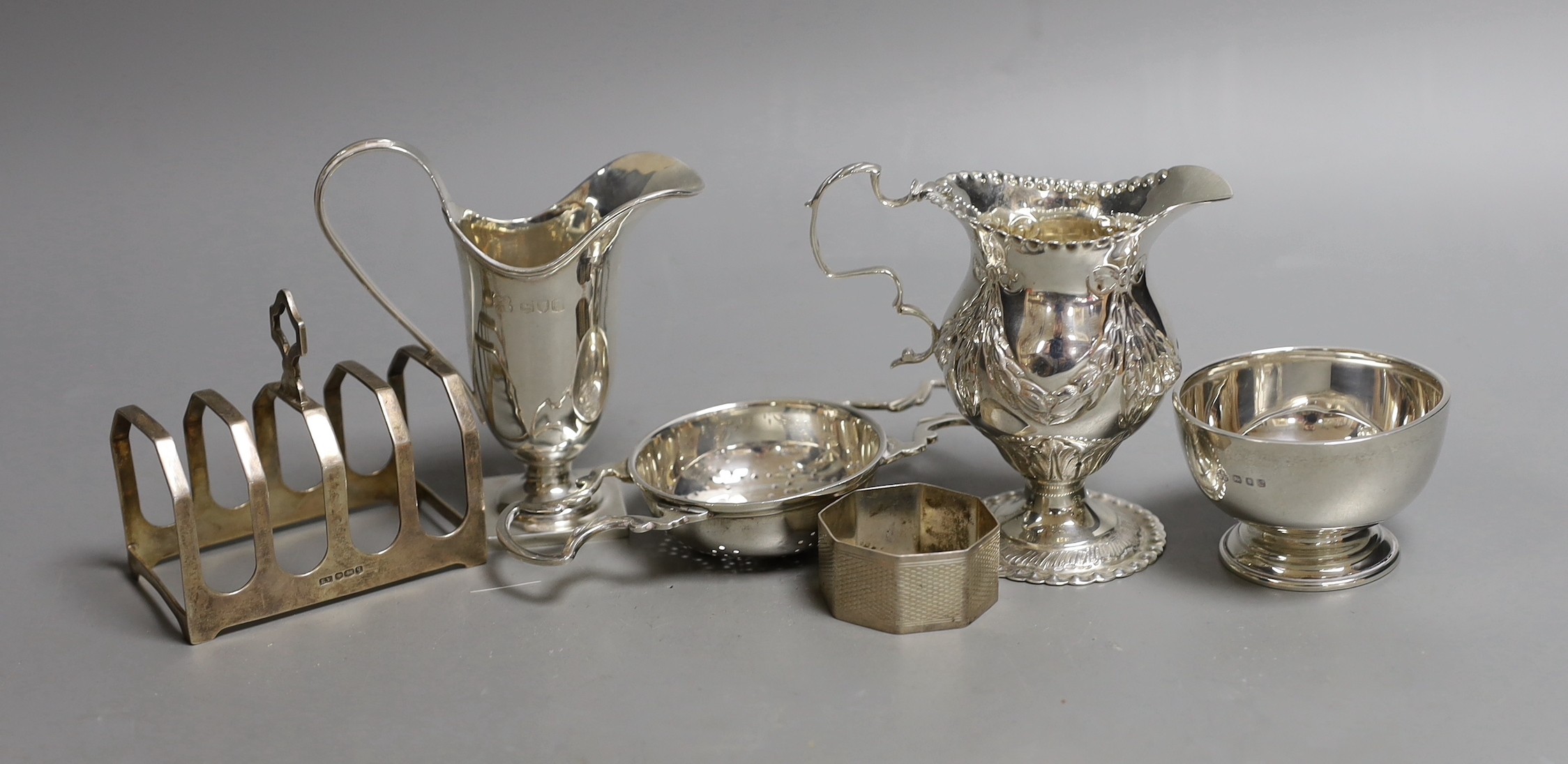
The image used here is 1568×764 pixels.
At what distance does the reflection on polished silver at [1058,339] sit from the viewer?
7.63 feet

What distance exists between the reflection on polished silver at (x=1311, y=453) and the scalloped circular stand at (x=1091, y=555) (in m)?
0.14

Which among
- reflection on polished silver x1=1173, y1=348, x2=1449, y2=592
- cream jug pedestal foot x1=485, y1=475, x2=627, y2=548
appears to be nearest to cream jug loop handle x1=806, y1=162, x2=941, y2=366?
reflection on polished silver x1=1173, y1=348, x2=1449, y2=592

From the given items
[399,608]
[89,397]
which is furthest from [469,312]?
[89,397]

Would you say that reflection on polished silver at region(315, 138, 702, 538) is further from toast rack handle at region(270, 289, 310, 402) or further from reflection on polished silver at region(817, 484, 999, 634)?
reflection on polished silver at region(817, 484, 999, 634)

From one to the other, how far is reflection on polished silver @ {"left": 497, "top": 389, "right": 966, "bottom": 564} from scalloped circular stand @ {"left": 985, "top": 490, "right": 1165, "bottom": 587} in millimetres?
271

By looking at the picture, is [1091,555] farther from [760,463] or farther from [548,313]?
[548,313]

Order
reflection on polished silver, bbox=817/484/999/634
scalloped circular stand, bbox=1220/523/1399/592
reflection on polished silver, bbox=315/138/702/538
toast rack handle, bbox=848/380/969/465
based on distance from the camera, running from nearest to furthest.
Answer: reflection on polished silver, bbox=817/484/999/634, scalloped circular stand, bbox=1220/523/1399/592, reflection on polished silver, bbox=315/138/702/538, toast rack handle, bbox=848/380/969/465

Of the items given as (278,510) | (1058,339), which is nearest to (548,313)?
(278,510)

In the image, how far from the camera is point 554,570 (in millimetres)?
2576

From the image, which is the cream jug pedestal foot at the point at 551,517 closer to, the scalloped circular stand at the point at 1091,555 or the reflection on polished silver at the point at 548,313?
the reflection on polished silver at the point at 548,313

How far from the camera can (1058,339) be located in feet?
7.63

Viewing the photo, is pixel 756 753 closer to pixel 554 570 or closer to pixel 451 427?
pixel 554 570

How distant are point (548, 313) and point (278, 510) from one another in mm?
682

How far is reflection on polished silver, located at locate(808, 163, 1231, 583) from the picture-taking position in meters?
2.32
